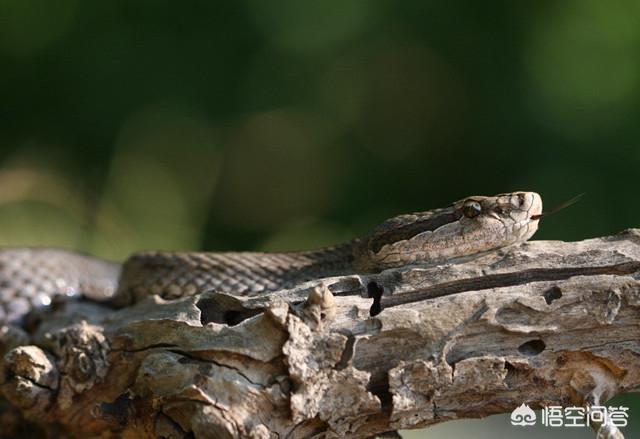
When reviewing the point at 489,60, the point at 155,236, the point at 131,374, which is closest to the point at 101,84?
the point at 155,236

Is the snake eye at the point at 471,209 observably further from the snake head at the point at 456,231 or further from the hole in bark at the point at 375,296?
the hole in bark at the point at 375,296

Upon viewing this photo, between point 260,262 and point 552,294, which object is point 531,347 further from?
point 260,262

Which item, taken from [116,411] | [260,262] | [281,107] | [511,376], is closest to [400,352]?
[511,376]

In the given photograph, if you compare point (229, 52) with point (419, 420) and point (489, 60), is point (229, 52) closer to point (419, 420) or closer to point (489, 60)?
point (489, 60)

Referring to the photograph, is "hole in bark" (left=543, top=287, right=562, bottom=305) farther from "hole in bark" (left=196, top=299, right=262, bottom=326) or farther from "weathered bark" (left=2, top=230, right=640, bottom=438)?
"hole in bark" (left=196, top=299, right=262, bottom=326)

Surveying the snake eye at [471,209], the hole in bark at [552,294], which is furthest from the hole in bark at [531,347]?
the snake eye at [471,209]

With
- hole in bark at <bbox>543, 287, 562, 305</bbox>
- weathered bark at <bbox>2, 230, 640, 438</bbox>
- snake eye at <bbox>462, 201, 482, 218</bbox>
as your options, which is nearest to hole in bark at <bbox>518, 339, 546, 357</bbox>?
weathered bark at <bbox>2, 230, 640, 438</bbox>
